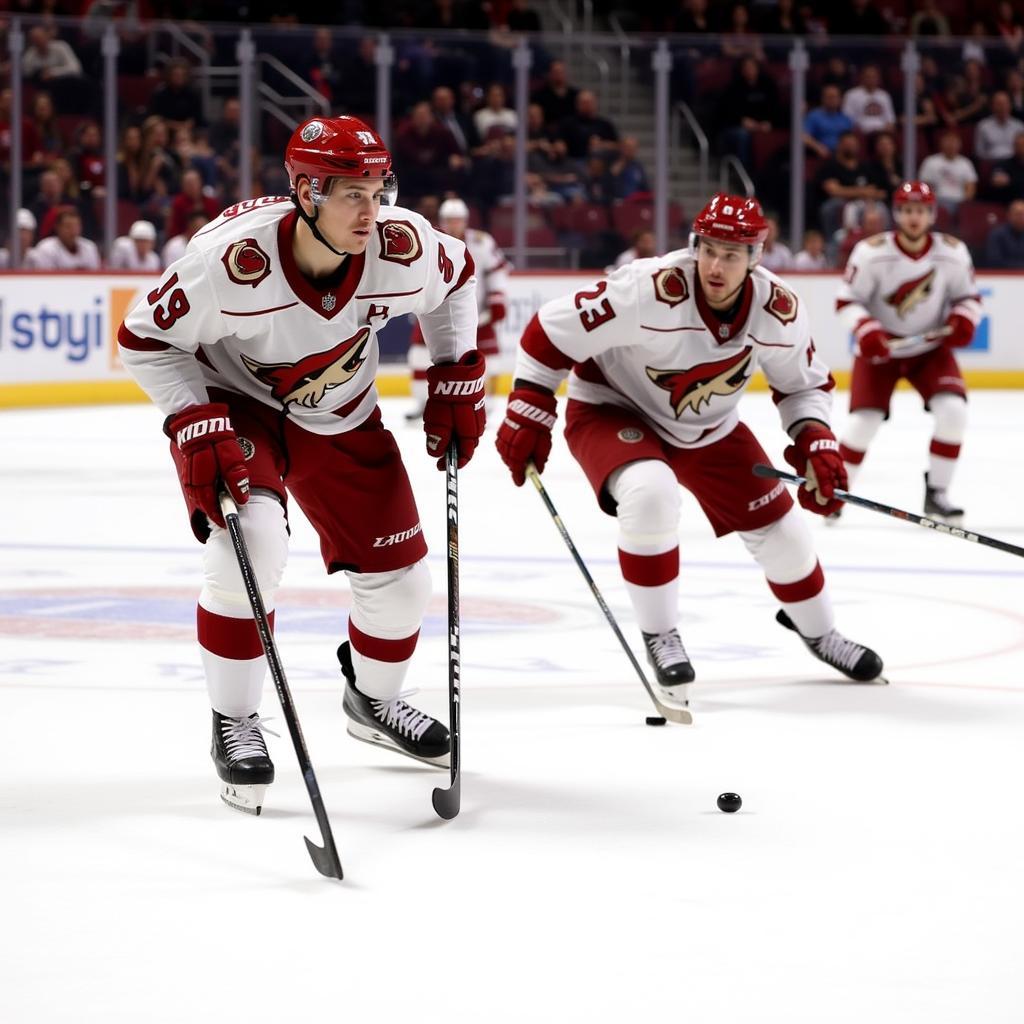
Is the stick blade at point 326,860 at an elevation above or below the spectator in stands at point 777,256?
below

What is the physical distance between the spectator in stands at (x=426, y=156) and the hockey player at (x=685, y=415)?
797cm

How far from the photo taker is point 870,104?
499 inches

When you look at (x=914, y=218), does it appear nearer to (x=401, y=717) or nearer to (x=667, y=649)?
(x=667, y=649)

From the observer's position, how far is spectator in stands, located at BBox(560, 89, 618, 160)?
12.3 meters

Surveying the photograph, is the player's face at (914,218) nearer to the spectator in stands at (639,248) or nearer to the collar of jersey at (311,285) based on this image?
the collar of jersey at (311,285)

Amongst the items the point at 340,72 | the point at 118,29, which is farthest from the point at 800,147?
the point at 118,29

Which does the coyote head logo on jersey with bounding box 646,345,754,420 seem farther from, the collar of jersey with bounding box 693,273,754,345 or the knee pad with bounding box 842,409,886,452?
the knee pad with bounding box 842,409,886,452

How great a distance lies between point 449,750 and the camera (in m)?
3.21

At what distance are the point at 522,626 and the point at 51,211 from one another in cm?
708

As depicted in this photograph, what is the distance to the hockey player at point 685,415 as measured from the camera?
3820 millimetres

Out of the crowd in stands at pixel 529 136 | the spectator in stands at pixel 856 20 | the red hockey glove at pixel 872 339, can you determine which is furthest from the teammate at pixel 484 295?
the spectator in stands at pixel 856 20

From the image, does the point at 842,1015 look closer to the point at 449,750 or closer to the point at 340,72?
the point at 449,750

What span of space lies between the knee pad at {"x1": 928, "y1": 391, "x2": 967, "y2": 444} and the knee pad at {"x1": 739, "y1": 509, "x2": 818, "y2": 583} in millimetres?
2838

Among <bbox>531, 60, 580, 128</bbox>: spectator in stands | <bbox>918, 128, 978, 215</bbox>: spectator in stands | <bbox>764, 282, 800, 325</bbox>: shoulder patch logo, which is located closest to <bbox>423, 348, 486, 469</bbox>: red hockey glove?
<bbox>764, 282, 800, 325</bbox>: shoulder patch logo
